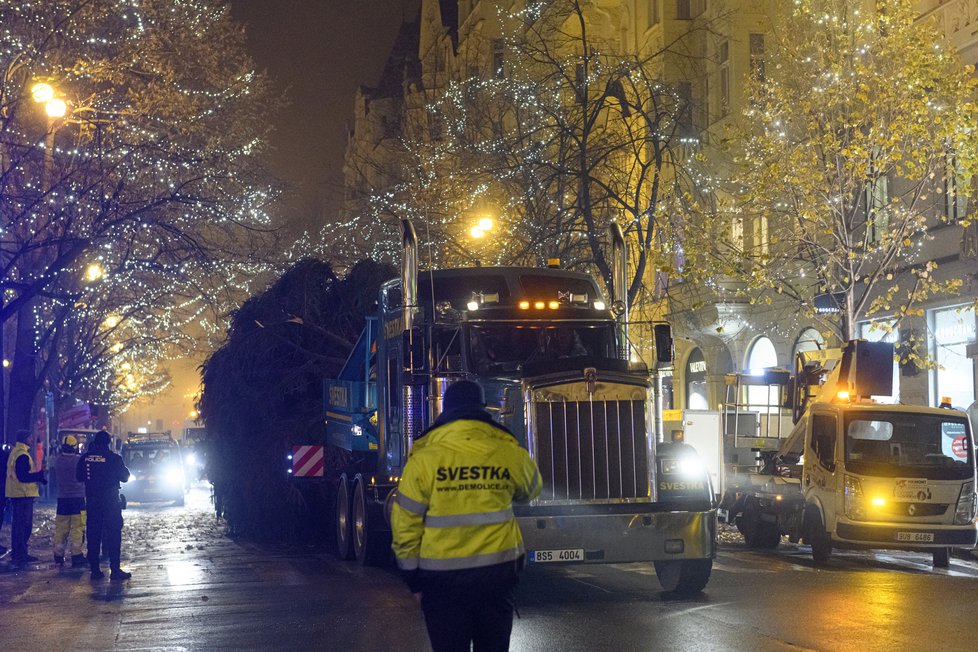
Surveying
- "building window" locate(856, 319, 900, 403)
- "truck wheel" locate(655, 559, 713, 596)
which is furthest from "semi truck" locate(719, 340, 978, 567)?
"building window" locate(856, 319, 900, 403)

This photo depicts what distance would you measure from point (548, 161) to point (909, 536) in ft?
46.0

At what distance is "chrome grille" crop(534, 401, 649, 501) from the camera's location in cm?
1270

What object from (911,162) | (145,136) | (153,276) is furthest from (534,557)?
(153,276)

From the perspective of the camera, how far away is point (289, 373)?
20.0 metres

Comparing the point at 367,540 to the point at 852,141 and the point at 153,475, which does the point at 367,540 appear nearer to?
the point at 852,141

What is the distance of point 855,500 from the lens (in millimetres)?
17016

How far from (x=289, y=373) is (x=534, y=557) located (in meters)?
8.57

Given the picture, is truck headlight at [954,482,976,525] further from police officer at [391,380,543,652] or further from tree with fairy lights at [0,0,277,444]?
police officer at [391,380,543,652]

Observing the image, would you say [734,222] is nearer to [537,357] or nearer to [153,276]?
[153,276]

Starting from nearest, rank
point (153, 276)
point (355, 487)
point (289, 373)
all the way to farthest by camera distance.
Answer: point (355, 487) → point (289, 373) → point (153, 276)

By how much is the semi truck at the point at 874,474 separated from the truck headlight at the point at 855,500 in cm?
1

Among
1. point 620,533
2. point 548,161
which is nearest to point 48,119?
point 548,161

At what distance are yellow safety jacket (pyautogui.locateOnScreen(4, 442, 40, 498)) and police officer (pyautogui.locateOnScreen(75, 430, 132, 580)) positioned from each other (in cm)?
270

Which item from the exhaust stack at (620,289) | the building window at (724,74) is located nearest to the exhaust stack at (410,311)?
the exhaust stack at (620,289)
